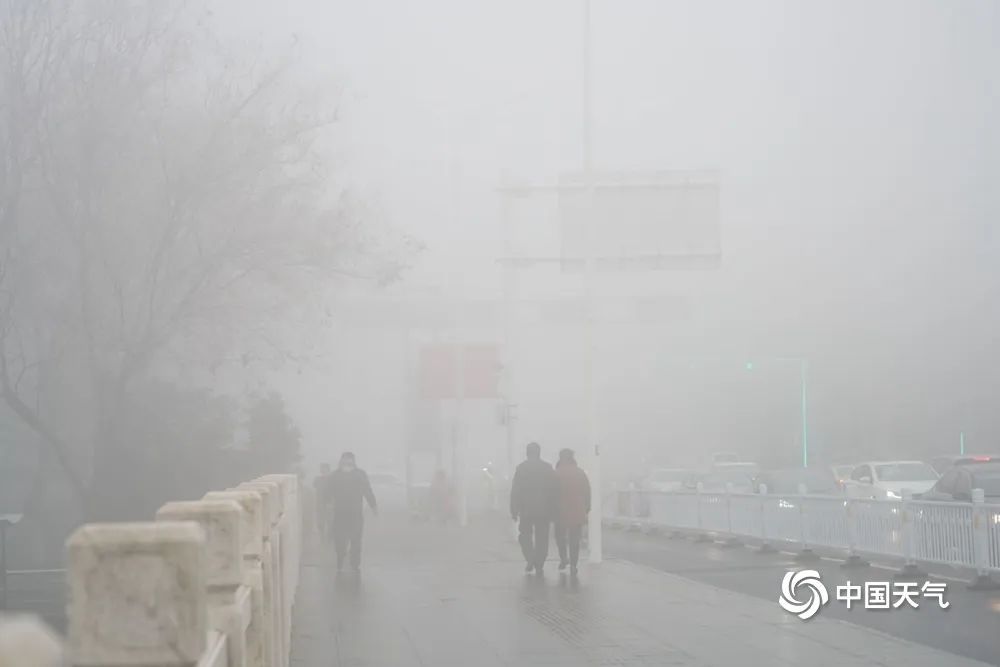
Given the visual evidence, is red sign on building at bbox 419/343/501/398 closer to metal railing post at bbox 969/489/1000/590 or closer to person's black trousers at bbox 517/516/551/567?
person's black trousers at bbox 517/516/551/567

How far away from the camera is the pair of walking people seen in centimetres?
1923

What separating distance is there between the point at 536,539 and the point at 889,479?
13.2 metres

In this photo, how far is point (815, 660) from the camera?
11.0 meters

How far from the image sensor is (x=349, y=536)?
21.2 m

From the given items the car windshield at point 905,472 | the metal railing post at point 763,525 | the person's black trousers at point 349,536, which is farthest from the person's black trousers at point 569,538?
the car windshield at point 905,472

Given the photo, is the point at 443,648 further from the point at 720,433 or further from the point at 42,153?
the point at 720,433

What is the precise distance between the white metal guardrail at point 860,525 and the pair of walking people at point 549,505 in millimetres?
3879

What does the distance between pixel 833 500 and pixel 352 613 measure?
8422mm

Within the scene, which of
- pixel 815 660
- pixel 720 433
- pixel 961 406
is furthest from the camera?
pixel 720 433

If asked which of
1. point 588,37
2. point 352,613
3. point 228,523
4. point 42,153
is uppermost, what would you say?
point 588,37

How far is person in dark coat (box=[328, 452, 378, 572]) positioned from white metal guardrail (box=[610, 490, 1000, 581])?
699 cm

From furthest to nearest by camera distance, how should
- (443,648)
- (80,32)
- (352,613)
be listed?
(80,32), (352,613), (443,648)

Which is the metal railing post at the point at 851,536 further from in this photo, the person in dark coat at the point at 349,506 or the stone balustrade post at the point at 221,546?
the stone balustrade post at the point at 221,546

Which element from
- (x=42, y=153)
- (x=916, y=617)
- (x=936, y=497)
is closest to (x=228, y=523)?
(x=916, y=617)
